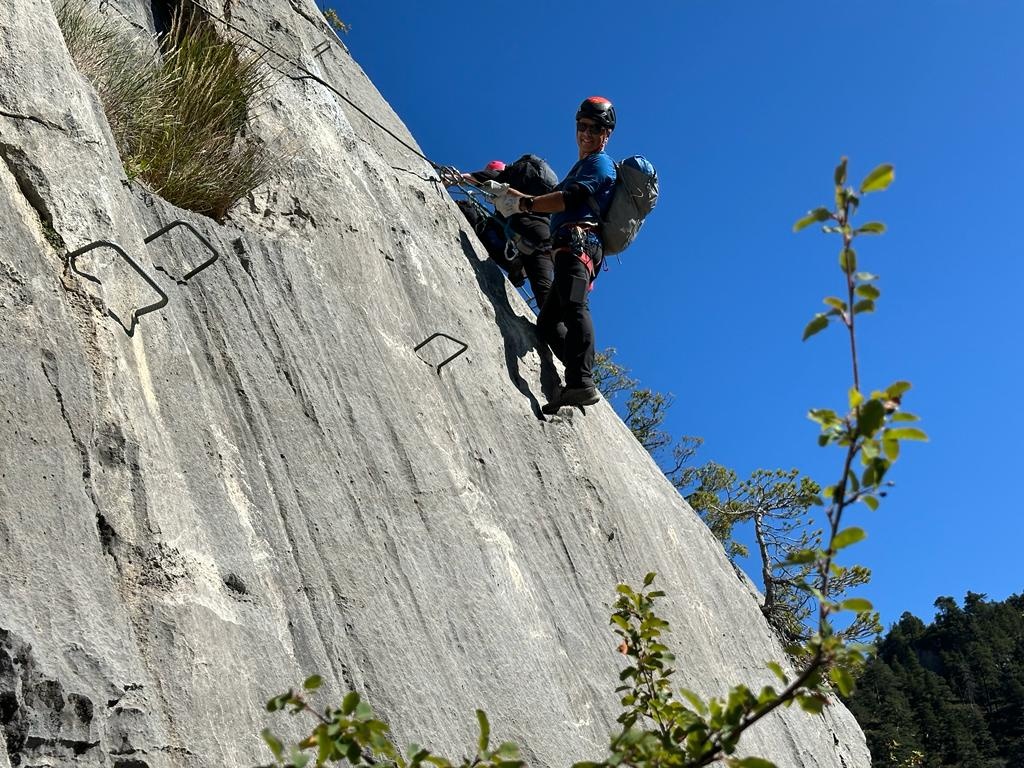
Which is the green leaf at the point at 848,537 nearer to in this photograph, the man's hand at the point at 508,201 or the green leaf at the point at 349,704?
the green leaf at the point at 349,704

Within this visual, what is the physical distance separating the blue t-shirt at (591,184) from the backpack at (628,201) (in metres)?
0.04

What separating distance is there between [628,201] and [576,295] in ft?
2.54

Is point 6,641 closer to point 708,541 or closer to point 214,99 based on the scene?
point 214,99

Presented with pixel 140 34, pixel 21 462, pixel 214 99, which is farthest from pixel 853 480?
pixel 140 34

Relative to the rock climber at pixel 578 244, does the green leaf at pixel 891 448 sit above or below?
below

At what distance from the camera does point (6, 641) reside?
11.1 ft

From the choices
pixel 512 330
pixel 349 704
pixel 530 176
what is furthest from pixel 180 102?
pixel 349 704

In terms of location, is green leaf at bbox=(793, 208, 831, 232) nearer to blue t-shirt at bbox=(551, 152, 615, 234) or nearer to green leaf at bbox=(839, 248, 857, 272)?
green leaf at bbox=(839, 248, 857, 272)

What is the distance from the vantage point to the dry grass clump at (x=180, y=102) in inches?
245

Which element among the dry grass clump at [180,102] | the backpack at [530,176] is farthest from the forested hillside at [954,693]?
the dry grass clump at [180,102]

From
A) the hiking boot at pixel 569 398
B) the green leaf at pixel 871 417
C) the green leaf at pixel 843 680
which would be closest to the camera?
the green leaf at pixel 871 417

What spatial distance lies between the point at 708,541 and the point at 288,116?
431 cm

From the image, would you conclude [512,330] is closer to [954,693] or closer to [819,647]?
[819,647]

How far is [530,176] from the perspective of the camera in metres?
9.22
